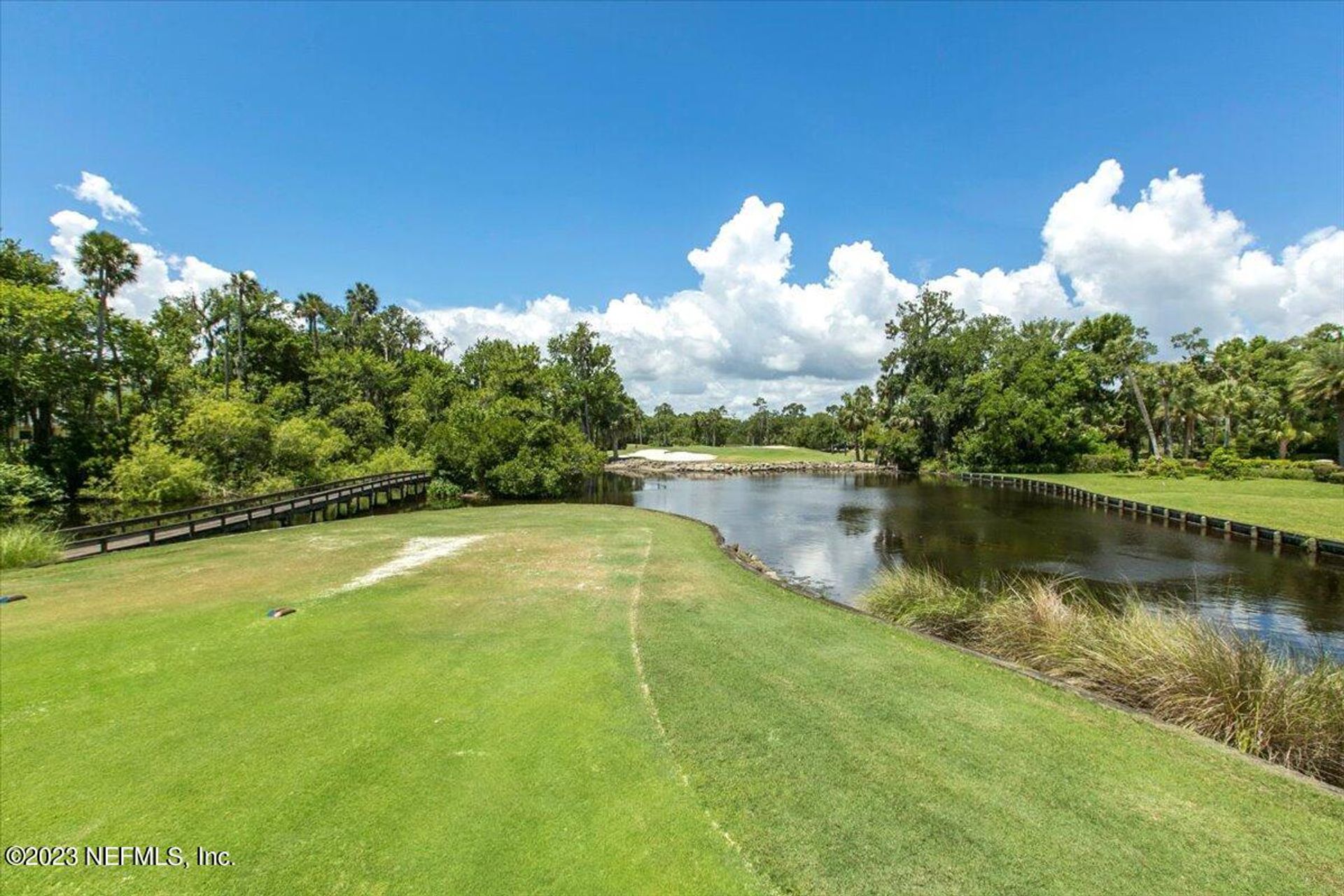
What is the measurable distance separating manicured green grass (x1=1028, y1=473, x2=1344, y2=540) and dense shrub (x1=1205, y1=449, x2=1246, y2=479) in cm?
76

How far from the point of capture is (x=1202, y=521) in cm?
2288

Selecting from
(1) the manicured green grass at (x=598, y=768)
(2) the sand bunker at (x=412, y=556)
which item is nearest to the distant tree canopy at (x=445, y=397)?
(2) the sand bunker at (x=412, y=556)

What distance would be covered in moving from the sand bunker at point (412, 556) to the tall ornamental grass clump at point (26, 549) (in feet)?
25.3

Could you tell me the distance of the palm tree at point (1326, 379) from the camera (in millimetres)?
32000

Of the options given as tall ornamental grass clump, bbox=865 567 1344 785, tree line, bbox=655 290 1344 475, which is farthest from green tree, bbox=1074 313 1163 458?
tall ornamental grass clump, bbox=865 567 1344 785

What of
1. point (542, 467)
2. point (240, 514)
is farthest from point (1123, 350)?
point (240, 514)

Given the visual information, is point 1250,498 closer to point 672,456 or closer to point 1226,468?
point 1226,468

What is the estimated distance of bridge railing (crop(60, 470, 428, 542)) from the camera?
1525 centimetres

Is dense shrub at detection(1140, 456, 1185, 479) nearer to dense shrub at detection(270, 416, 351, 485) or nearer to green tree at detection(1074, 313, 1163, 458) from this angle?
green tree at detection(1074, 313, 1163, 458)

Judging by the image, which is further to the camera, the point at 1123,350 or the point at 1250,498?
the point at 1123,350

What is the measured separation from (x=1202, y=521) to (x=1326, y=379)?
67.3 feet

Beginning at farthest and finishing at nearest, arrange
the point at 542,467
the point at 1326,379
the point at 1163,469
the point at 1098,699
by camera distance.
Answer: the point at 1163,469 → the point at 542,467 → the point at 1326,379 → the point at 1098,699

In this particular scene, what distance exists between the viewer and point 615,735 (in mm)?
5133

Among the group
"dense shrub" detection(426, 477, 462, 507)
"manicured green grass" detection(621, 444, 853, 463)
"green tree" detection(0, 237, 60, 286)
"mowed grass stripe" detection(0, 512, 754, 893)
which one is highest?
"green tree" detection(0, 237, 60, 286)
